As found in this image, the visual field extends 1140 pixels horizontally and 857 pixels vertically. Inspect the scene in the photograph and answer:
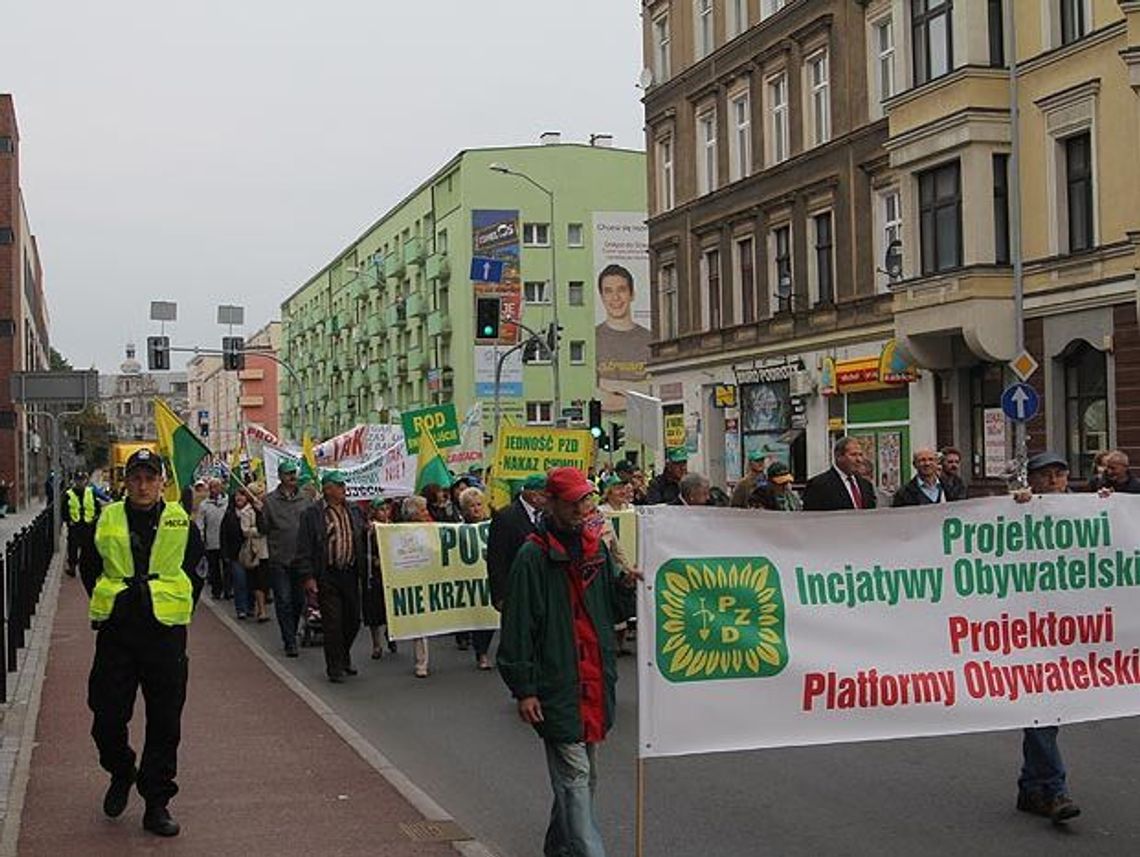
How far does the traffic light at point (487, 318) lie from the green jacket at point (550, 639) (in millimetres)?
25262

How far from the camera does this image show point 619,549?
6695 millimetres

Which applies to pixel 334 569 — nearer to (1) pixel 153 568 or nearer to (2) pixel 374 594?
(2) pixel 374 594

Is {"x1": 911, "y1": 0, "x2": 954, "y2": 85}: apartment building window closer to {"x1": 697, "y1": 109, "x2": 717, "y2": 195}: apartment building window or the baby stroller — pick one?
{"x1": 697, "y1": 109, "x2": 717, "y2": 195}: apartment building window

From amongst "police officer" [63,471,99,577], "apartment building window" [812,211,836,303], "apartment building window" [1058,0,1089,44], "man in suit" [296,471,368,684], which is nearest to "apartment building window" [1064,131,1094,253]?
"apartment building window" [1058,0,1089,44]

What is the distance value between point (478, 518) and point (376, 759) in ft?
19.1

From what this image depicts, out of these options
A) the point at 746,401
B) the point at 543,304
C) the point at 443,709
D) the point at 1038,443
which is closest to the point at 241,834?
the point at 443,709

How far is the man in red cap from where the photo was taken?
6.32m

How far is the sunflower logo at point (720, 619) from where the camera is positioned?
6742 mm

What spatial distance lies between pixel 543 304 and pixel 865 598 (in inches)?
2667

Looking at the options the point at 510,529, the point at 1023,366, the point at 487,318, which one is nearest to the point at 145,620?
the point at 510,529

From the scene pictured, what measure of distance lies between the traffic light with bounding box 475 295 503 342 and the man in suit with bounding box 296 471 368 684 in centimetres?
1753

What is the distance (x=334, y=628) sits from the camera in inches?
542

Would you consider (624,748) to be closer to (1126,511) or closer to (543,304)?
(1126,511)

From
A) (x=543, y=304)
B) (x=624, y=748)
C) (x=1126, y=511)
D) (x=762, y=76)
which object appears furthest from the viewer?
(x=543, y=304)
